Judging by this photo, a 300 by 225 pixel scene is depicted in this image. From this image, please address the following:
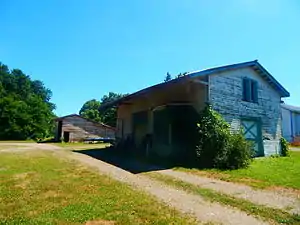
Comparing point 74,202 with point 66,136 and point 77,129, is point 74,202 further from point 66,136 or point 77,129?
point 77,129

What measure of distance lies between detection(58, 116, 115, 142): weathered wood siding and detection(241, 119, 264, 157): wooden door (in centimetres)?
2912

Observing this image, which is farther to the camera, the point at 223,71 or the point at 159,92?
the point at 159,92

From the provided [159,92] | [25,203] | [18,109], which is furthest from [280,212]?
[18,109]

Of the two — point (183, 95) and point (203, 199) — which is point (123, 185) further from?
point (183, 95)

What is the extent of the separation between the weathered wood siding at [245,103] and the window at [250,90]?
0.93 feet

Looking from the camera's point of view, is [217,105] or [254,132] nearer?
[217,105]

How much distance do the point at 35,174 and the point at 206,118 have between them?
879cm

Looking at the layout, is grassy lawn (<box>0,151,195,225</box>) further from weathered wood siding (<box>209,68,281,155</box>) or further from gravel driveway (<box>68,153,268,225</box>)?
weathered wood siding (<box>209,68,281,155</box>)

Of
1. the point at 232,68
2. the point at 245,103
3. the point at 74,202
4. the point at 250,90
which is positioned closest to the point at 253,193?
the point at 74,202

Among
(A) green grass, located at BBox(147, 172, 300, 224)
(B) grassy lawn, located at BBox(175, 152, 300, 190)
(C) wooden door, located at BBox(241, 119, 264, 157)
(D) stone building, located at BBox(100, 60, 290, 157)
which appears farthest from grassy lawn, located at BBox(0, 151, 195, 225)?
(C) wooden door, located at BBox(241, 119, 264, 157)

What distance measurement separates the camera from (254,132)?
17500 mm

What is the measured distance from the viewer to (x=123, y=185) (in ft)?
28.0

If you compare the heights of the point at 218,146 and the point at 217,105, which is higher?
the point at 217,105

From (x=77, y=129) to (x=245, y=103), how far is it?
2964cm
